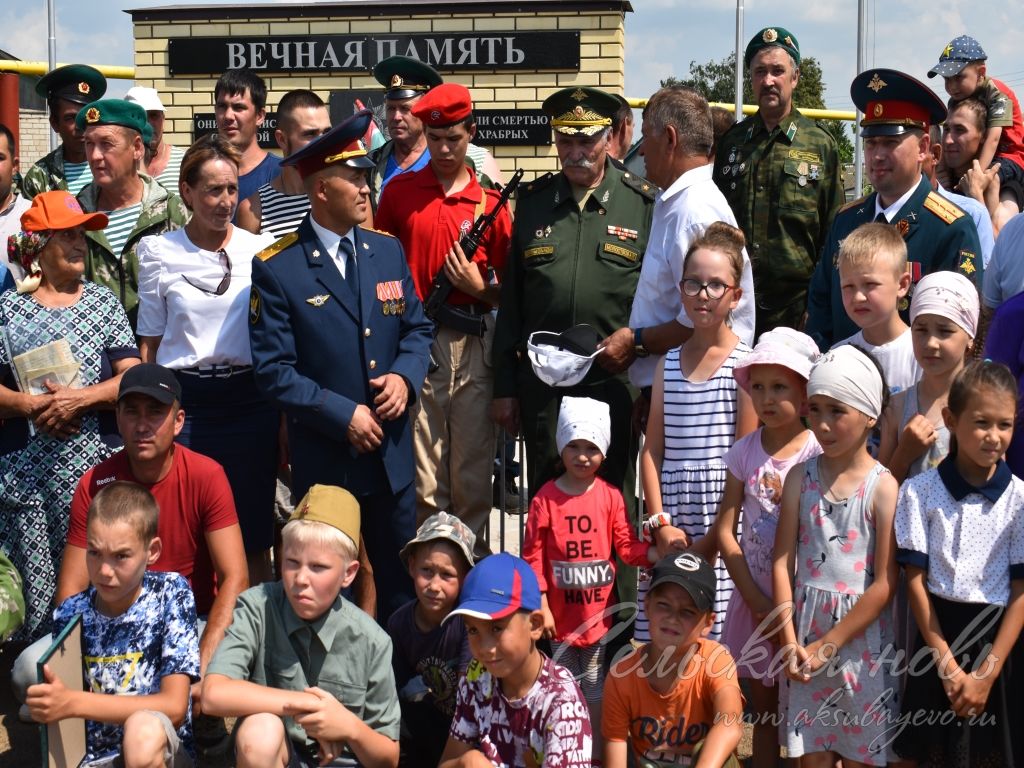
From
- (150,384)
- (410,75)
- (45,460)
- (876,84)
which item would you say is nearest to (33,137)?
(410,75)

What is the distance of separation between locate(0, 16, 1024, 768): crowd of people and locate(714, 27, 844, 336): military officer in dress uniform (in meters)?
0.02

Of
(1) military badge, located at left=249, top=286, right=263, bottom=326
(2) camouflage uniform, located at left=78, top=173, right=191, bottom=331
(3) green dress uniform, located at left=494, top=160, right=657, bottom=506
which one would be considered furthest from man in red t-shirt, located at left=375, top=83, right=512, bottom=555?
(2) camouflage uniform, located at left=78, top=173, right=191, bottom=331

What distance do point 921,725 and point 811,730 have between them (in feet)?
1.11

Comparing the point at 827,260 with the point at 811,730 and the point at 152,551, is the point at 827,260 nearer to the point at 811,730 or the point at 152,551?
the point at 811,730

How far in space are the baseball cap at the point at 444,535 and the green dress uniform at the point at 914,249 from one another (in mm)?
1722

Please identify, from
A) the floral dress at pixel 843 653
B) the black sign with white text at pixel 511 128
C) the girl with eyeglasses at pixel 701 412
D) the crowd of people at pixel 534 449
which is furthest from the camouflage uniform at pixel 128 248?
the black sign with white text at pixel 511 128

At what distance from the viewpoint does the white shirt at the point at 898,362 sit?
4.23 m

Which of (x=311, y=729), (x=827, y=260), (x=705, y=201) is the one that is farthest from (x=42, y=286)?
(x=827, y=260)

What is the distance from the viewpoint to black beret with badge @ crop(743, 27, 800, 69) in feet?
20.1

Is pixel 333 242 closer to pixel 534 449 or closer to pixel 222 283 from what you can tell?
pixel 222 283

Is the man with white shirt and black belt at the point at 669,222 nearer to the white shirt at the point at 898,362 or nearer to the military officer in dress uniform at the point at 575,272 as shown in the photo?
the military officer in dress uniform at the point at 575,272

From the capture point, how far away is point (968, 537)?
147 inches


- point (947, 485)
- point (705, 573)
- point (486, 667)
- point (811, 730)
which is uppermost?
point (947, 485)

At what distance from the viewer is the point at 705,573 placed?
3.82 m
